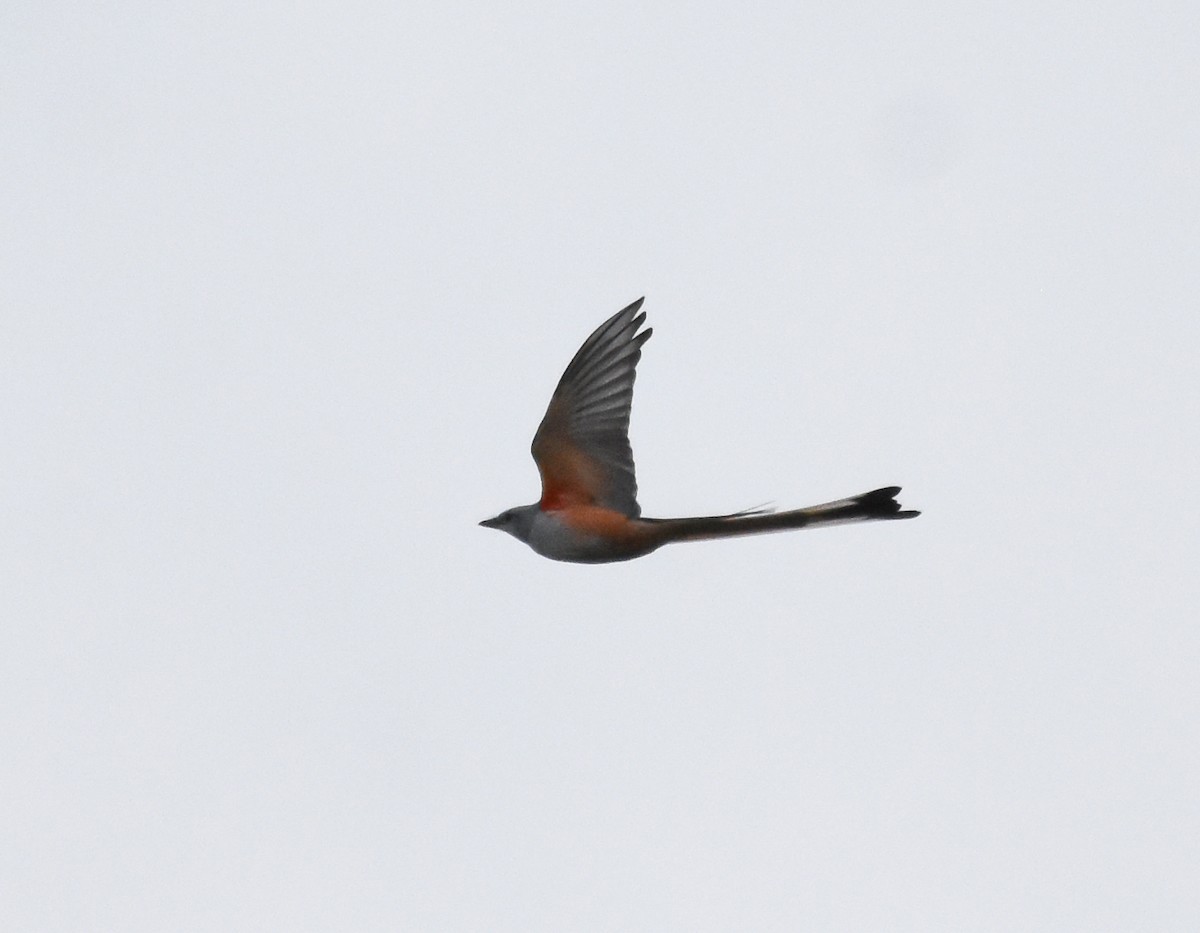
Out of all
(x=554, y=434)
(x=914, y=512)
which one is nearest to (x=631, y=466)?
(x=554, y=434)

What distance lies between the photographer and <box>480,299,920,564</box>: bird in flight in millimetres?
11406

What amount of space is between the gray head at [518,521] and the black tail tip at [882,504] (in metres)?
2.82

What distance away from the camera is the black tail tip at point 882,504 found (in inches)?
393

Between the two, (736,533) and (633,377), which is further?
(633,377)

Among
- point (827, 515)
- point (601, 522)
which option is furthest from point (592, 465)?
point (827, 515)

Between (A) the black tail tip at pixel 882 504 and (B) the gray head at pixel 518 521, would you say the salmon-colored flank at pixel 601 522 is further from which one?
(A) the black tail tip at pixel 882 504

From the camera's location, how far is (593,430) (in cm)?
1186

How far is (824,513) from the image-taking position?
1005cm

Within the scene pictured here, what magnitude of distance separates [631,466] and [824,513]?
2.20m

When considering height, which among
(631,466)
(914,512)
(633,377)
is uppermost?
(633,377)

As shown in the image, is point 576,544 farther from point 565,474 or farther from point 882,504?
point 882,504

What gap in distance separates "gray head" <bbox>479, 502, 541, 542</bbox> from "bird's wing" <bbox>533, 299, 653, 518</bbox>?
134 millimetres

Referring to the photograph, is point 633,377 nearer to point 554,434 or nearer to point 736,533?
point 554,434

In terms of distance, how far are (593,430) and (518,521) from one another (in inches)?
36.7
